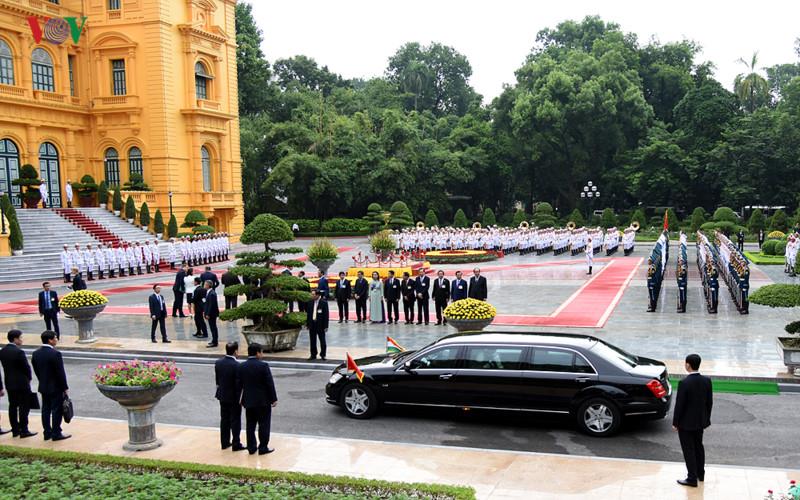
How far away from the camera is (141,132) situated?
146 ft

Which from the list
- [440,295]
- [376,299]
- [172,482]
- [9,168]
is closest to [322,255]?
[376,299]

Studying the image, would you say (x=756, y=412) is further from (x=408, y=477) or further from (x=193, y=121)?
(x=193, y=121)

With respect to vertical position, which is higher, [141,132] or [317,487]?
[141,132]

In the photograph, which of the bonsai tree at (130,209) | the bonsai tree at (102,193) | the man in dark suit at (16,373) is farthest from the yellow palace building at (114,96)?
the man in dark suit at (16,373)

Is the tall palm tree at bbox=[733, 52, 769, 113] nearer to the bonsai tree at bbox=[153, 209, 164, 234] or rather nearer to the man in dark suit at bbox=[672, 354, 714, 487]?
the bonsai tree at bbox=[153, 209, 164, 234]

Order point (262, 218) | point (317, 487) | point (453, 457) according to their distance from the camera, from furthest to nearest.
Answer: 1. point (262, 218)
2. point (453, 457)
3. point (317, 487)

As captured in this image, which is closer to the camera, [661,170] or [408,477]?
[408,477]

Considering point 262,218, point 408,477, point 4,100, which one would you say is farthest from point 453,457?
point 4,100

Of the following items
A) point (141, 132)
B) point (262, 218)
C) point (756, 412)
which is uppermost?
point (141, 132)

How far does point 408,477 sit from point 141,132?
40.3 meters

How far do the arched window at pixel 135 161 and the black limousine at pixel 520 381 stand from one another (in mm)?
37214

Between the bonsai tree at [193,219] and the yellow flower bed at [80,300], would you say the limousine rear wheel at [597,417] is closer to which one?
the yellow flower bed at [80,300]

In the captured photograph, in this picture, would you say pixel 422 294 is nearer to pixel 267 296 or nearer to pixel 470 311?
pixel 470 311

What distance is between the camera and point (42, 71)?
4234 centimetres
